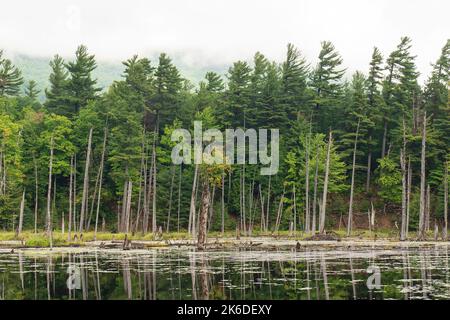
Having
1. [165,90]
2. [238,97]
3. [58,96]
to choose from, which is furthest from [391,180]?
[58,96]

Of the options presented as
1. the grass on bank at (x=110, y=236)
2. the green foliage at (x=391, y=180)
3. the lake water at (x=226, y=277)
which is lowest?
the grass on bank at (x=110, y=236)

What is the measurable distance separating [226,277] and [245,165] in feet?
154

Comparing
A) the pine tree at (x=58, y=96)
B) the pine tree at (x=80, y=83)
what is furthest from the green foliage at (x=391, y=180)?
the pine tree at (x=58, y=96)

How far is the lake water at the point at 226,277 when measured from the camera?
1909 cm

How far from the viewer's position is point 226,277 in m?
23.4

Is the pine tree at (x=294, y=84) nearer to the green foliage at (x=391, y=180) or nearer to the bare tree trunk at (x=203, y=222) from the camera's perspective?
the green foliage at (x=391, y=180)

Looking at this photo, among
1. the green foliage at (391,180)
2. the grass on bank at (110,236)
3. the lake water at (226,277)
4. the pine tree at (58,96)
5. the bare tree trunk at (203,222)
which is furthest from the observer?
the pine tree at (58,96)

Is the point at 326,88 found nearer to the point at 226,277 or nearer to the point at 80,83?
the point at 80,83

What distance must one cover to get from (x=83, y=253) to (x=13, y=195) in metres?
29.2

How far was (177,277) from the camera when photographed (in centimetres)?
2334

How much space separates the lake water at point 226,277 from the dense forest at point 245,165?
30.0 meters
